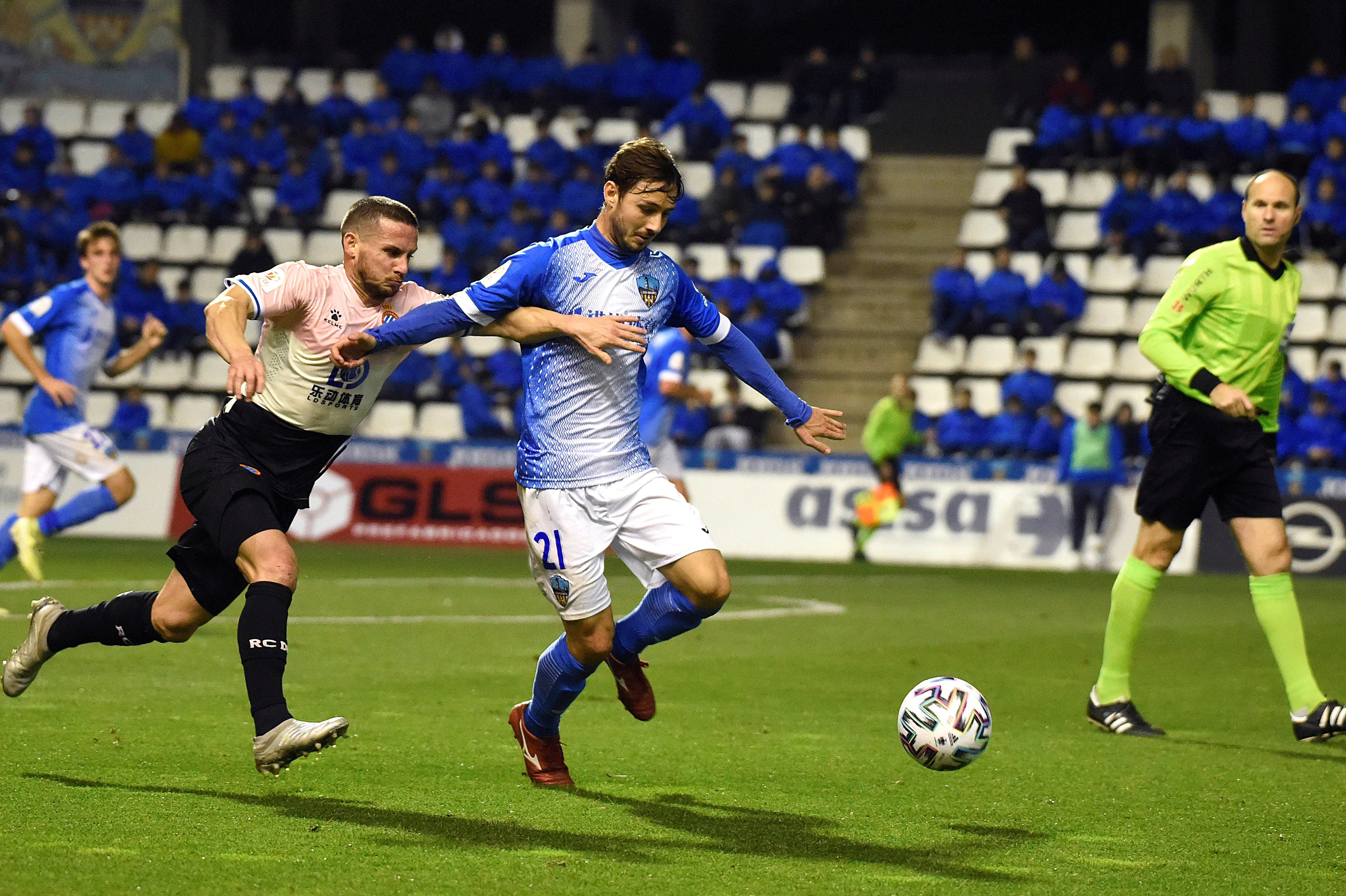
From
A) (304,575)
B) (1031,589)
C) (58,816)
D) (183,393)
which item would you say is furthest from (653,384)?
(183,393)

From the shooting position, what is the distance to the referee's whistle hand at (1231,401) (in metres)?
7.10

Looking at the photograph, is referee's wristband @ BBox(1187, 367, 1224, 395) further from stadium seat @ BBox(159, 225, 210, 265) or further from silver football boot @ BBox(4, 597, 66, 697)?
stadium seat @ BBox(159, 225, 210, 265)

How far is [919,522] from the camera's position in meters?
19.1

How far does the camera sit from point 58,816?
17.3 ft

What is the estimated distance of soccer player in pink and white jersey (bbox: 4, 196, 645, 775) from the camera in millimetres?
5715

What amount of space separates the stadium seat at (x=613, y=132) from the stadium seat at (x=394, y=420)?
5148mm

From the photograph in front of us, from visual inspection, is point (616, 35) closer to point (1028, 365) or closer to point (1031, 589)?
point (1028, 365)

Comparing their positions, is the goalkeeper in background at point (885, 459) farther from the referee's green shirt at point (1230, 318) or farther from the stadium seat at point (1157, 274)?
the referee's green shirt at point (1230, 318)

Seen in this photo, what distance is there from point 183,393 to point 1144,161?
1291 cm

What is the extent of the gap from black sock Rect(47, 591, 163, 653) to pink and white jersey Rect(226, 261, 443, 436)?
2.99ft

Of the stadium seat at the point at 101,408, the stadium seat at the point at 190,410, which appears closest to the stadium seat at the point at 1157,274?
the stadium seat at the point at 190,410

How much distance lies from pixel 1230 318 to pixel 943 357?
47.2 ft

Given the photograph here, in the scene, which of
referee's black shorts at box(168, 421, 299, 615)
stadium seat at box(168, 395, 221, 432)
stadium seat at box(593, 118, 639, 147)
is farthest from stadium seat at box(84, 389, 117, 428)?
referee's black shorts at box(168, 421, 299, 615)

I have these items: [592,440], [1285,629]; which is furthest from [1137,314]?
[592,440]
